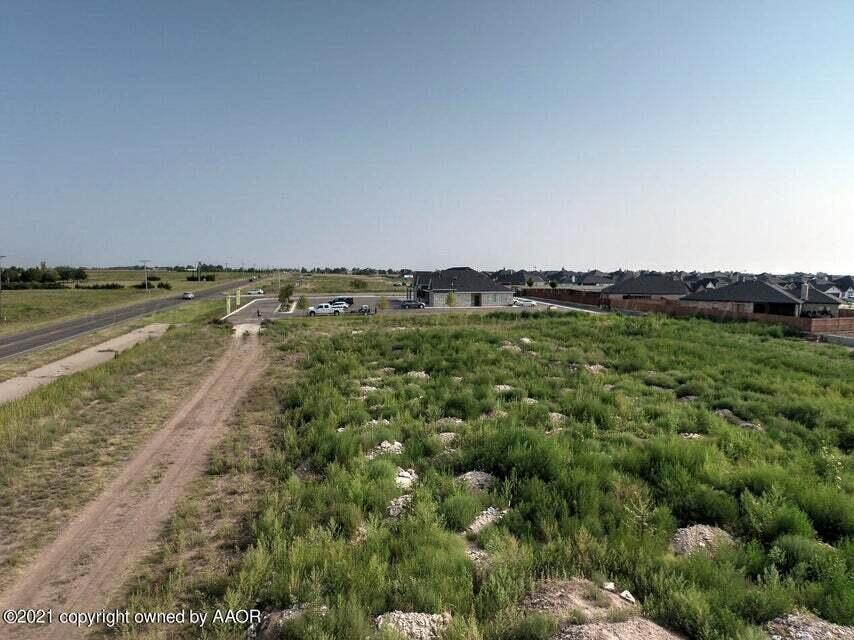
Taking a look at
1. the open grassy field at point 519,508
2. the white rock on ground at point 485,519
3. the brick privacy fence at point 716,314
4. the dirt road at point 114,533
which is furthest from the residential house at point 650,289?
the dirt road at point 114,533

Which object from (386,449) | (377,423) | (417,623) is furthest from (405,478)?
(417,623)

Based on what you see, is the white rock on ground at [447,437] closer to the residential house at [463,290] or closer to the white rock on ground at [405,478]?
the white rock on ground at [405,478]

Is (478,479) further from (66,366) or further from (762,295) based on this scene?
(762,295)

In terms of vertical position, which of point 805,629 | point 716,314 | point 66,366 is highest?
point 716,314

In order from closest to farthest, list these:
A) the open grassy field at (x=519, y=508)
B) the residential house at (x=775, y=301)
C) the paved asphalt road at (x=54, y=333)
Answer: the open grassy field at (x=519, y=508), the paved asphalt road at (x=54, y=333), the residential house at (x=775, y=301)

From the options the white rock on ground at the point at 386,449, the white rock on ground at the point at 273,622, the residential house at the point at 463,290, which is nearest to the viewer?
the white rock on ground at the point at 273,622

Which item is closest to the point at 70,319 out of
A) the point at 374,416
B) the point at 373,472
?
the point at 374,416

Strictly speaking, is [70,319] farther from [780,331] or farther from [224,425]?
[780,331]
